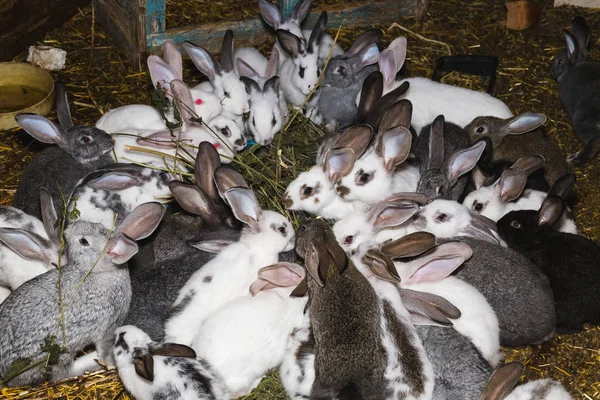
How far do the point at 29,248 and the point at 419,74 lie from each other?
12.3 ft

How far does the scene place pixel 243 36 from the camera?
6.62 meters

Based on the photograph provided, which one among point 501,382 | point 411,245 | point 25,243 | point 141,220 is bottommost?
point 25,243

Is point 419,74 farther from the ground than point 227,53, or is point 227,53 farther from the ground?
point 227,53

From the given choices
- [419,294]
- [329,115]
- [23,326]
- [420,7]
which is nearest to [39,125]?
[23,326]

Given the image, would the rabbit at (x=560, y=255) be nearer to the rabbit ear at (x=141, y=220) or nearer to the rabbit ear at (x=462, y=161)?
the rabbit ear at (x=462, y=161)

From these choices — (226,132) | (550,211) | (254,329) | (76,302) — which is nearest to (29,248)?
(76,302)

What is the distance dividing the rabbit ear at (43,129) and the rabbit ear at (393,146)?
80.8 inches

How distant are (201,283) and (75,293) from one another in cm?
66

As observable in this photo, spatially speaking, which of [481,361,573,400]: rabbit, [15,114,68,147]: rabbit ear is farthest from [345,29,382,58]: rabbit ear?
[481,361,573,400]: rabbit

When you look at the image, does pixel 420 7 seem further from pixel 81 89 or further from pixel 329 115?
pixel 81 89

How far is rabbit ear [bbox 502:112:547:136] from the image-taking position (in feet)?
17.6

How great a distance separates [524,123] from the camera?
17.7 feet

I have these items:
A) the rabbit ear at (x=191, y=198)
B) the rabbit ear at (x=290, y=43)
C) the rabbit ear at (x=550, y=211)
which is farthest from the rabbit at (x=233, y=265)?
the rabbit ear at (x=290, y=43)

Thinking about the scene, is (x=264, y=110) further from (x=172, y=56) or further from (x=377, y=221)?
(x=377, y=221)
